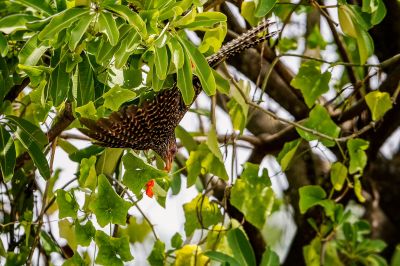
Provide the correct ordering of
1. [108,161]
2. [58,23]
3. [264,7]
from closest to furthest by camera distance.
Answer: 1. [58,23]
2. [264,7]
3. [108,161]

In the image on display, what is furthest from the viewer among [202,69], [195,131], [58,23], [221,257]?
[195,131]

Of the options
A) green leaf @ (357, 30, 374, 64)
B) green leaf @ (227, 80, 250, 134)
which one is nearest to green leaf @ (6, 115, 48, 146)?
green leaf @ (227, 80, 250, 134)

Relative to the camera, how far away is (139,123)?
3.29 ft

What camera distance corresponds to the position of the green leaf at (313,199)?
4.93 feet

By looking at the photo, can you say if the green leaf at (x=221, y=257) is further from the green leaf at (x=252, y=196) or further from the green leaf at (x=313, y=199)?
the green leaf at (x=313, y=199)

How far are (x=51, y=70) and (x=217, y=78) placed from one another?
0.23 meters

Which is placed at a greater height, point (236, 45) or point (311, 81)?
point (236, 45)

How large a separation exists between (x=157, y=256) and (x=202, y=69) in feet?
1.72

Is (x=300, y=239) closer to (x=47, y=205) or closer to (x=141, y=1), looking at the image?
(x=47, y=205)

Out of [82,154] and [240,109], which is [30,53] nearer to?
[82,154]

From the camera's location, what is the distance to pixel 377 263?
1783mm

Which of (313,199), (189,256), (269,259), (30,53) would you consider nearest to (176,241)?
(189,256)

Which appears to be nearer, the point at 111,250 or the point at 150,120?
the point at 150,120

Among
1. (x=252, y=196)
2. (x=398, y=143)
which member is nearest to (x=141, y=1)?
(x=252, y=196)
